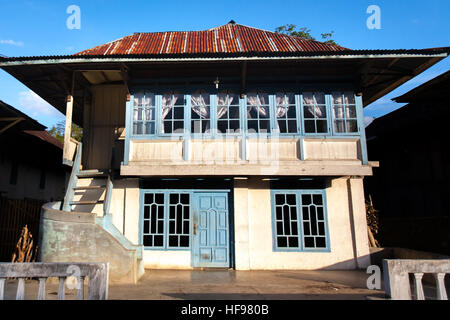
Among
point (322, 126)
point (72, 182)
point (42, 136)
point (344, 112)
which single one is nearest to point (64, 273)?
point (72, 182)

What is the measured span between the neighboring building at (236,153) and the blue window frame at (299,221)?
30 millimetres

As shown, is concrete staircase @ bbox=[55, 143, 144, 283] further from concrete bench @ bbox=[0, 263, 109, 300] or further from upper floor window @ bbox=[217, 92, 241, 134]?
upper floor window @ bbox=[217, 92, 241, 134]

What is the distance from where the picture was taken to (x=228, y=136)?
877cm

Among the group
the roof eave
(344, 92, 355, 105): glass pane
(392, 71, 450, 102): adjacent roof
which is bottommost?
(344, 92, 355, 105): glass pane

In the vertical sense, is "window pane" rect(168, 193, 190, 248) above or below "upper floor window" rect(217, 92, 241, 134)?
below

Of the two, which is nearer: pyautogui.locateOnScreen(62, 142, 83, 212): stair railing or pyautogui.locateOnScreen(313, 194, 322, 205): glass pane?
pyautogui.locateOnScreen(62, 142, 83, 212): stair railing

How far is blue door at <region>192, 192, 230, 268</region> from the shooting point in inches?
350

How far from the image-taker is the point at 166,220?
910 cm

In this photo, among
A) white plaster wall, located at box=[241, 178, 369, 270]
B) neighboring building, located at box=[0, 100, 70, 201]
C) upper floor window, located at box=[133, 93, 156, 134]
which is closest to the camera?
white plaster wall, located at box=[241, 178, 369, 270]

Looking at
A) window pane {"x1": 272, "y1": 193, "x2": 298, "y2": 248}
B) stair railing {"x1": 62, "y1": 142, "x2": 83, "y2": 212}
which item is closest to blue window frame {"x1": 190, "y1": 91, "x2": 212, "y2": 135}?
window pane {"x1": 272, "y1": 193, "x2": 298, "y2": 248}

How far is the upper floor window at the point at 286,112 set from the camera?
901 cm

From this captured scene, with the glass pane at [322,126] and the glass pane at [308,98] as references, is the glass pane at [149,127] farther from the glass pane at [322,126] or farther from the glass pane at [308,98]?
the glass pane at [322,126]

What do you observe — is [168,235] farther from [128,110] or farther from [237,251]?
[128,110]

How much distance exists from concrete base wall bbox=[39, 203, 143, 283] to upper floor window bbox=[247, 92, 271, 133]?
15.4 feet
